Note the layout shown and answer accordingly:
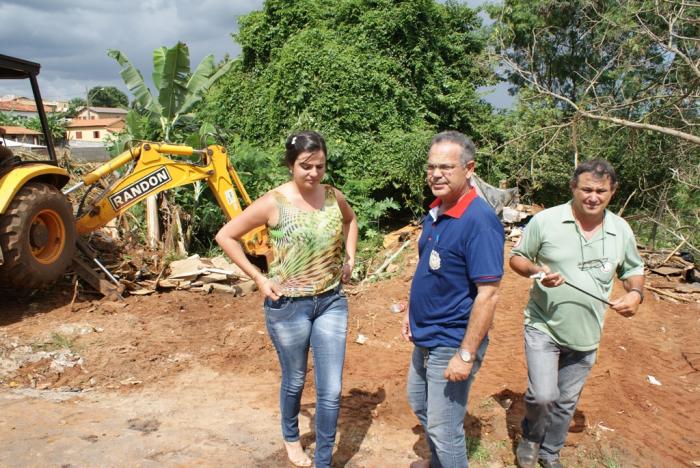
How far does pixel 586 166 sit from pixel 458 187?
0.92 metres

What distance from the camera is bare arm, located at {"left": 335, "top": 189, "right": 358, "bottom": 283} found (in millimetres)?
Result: 3113

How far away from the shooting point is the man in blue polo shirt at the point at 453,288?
2307 millimetres

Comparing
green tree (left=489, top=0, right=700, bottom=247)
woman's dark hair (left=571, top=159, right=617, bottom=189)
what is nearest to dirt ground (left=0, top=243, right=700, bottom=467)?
woman's dark hair (left=571, top=159, right=617, bottom=189)

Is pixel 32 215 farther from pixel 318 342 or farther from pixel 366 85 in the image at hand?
pixel 366 85

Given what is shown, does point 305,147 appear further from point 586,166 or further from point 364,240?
point 364,240

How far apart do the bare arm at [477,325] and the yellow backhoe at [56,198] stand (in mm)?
4924

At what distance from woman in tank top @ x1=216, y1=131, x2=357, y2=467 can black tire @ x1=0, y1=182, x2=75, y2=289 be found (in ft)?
12.2

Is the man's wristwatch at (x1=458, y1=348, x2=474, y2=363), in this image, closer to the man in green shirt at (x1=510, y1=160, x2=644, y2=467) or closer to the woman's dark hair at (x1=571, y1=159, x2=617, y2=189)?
the man in green shirt at (x1=510, y1=160, x2=644, y2=467)

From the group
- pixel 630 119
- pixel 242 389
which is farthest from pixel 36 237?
pixel 630 119

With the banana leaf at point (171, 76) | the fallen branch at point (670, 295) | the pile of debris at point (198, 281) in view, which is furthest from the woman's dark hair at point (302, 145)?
the banana leaf at point (171, 76)

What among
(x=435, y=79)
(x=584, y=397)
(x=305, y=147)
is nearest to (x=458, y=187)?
(x=305, y=147)

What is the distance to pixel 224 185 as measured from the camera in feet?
22.8

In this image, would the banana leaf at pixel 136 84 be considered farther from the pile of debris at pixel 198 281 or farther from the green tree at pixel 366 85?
the pile of debris at pixel 198 281

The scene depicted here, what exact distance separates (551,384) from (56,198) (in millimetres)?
5431
